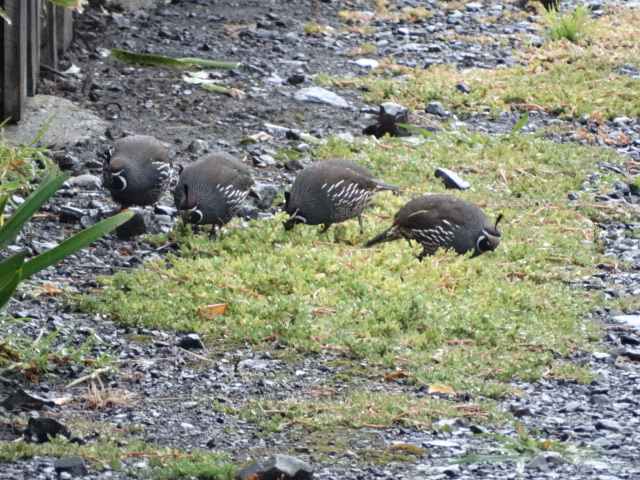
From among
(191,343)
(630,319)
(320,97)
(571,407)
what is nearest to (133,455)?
(191,343)

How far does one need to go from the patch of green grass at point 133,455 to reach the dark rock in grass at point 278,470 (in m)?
0.11

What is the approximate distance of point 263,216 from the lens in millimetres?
9164

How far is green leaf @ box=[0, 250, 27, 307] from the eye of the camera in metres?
4.29

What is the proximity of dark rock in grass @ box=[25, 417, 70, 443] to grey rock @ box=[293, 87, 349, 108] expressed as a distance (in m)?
8.66

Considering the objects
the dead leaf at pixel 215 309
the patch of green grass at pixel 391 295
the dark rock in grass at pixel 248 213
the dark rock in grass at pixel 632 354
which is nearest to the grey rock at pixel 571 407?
the patch of green grass at pixel 391 295

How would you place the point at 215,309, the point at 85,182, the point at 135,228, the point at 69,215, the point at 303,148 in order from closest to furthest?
the point at 215,309, the point at 135,228, the point at 69,215, the point at 85,182, the point at 303,148

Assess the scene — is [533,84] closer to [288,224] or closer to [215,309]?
[288,224]

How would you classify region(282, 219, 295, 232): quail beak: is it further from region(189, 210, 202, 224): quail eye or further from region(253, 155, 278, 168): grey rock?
→ region(253, 155, 278, 168): grey rock

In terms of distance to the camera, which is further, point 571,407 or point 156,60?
point 156,60

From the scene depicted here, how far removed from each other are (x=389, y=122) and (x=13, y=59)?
15.4ft

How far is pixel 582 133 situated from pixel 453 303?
19.3 feet

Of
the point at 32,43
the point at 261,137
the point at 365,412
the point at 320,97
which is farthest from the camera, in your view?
the point at 320,97

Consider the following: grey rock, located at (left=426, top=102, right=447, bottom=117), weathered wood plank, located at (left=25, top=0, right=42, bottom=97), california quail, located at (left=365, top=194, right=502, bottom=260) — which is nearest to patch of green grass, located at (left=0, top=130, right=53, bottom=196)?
weathered wood plank, located at (left=25, top=0, right=42, bottom=97)

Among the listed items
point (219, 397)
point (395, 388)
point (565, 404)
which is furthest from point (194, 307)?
point (565, 404)
